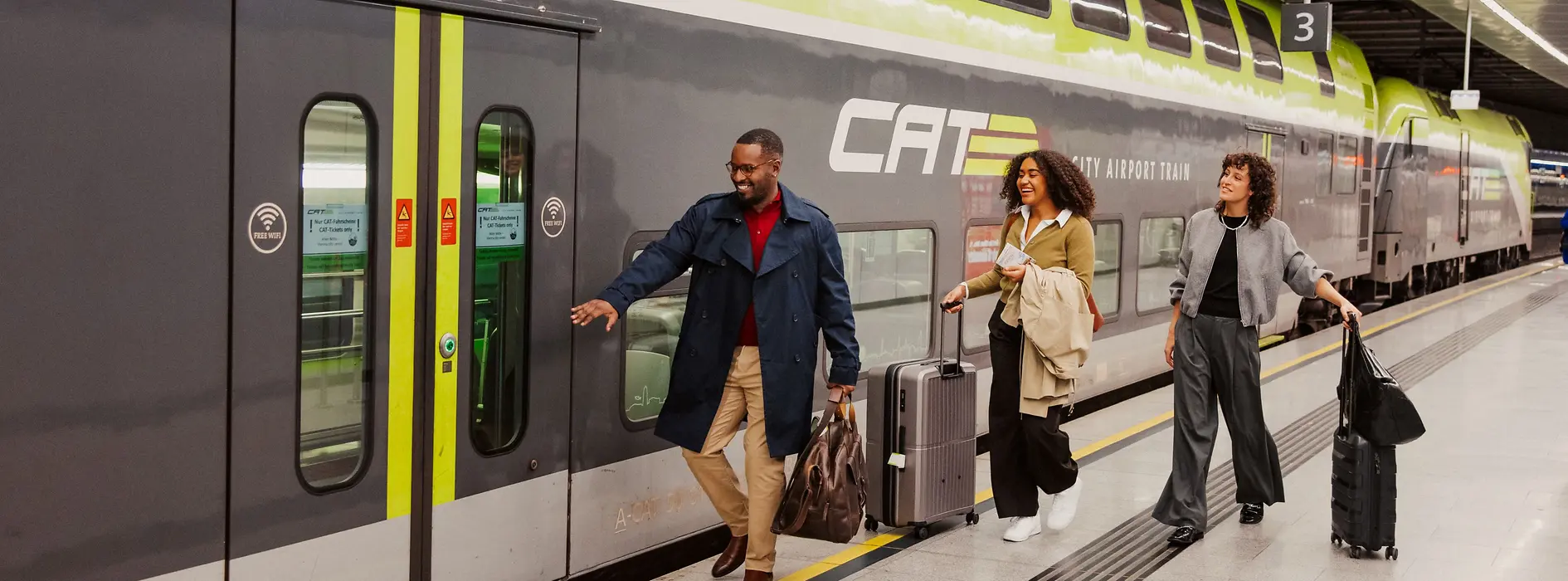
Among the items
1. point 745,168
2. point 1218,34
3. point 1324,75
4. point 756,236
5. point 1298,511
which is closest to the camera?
point 745,168

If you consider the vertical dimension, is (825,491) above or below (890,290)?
below

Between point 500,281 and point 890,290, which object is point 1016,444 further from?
point 500,281

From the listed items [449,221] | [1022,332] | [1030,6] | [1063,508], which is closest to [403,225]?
[449,221]

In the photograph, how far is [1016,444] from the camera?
5.81 m

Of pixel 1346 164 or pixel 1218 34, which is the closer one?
pixel 1218 34

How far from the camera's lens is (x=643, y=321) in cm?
513

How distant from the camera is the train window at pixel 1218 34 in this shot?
1016 cm

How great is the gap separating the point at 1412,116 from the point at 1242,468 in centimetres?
1342

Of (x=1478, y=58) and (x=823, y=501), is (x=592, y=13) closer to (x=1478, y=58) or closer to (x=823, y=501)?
(x=823, y=501)

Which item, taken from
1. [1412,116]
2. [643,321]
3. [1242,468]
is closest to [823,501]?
[643,321]

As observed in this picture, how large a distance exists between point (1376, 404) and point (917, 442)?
1.77 metres

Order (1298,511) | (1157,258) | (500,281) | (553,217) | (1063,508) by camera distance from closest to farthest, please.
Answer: (500,281) → (553,217) → (1063,508) → (1298,511) → (1157,258)

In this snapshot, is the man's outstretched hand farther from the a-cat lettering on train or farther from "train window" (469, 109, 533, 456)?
the a-cat lettering on train

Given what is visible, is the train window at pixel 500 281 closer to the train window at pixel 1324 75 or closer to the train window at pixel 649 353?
the train window at pixel 649 353
